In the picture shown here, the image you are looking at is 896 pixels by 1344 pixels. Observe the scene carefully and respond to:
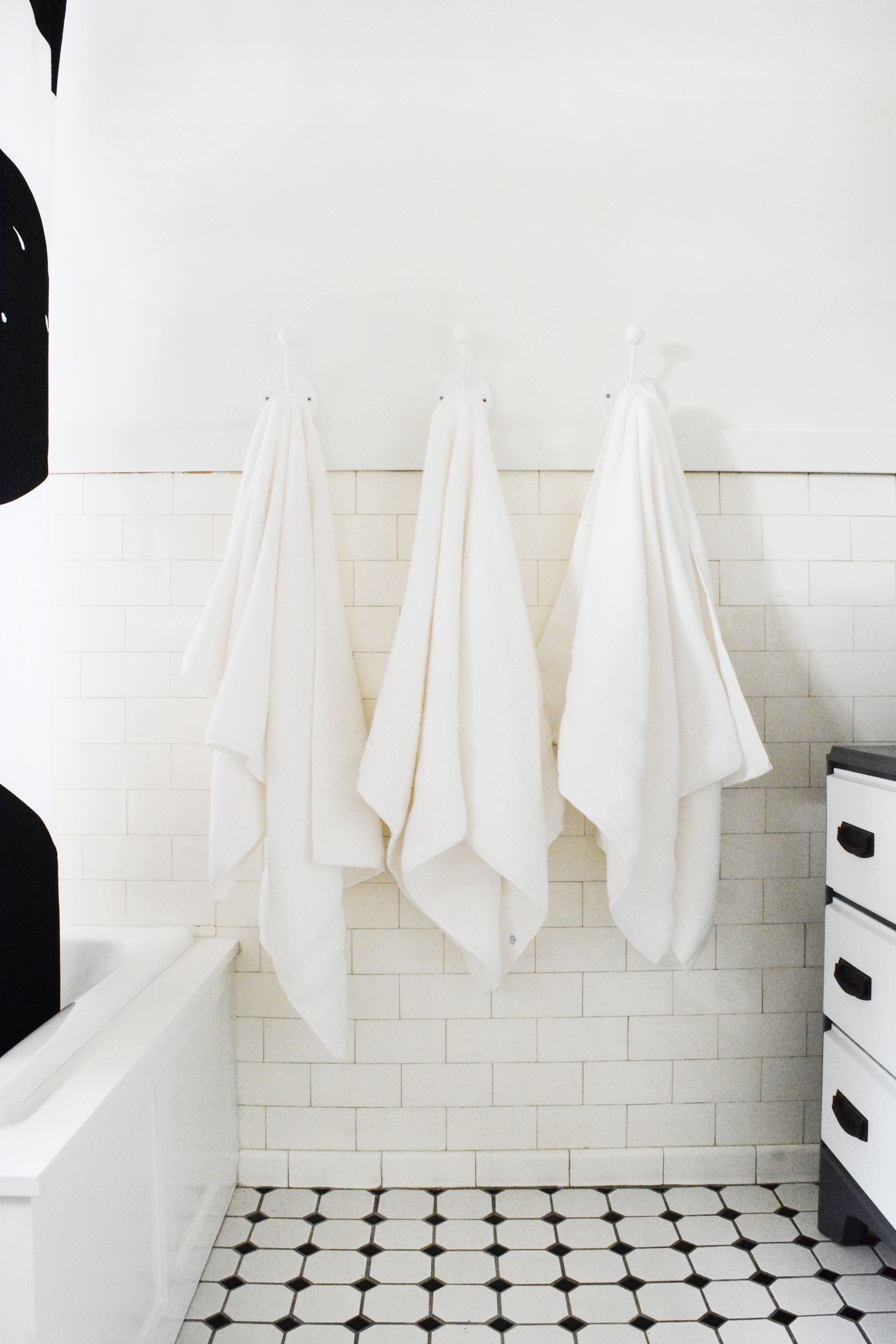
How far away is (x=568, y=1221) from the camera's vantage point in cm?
148

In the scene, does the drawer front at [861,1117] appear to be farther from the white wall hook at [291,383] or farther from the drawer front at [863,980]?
the white wall hook at [291,383]

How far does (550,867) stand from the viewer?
62.9 inches

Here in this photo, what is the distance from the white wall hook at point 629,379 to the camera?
141 cm

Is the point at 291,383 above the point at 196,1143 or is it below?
above

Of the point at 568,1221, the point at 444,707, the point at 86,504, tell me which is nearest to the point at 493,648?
the point at 444,707

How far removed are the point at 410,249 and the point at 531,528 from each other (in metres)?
0.52

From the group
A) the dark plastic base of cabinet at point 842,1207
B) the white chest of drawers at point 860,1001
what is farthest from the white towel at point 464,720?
the dark plastic base of cabinet at point 842,1207

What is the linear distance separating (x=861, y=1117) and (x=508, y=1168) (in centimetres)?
63

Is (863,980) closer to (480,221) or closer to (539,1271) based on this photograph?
(539,1271)

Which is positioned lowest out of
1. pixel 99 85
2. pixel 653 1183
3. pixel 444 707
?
pixel 653 1183

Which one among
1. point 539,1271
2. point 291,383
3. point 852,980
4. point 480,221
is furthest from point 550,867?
point 480,221

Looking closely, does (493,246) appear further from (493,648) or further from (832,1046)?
(832,1046)

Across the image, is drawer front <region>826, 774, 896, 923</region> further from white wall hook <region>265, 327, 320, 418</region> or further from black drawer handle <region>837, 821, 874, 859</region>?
white wall hook <region>265, 327, 320, 418</region>

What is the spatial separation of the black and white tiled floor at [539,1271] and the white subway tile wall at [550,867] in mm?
64
